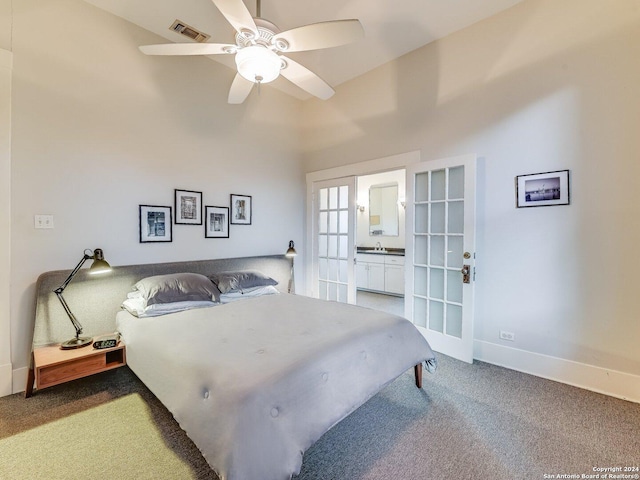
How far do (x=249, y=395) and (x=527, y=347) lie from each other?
2658 millimetres

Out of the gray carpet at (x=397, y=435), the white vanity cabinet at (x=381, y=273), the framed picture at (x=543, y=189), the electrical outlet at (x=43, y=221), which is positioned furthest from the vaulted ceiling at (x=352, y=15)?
the white vanity cabinet at (x=381, y=273)

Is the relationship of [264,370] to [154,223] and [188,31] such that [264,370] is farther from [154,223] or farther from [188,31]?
[188,31]

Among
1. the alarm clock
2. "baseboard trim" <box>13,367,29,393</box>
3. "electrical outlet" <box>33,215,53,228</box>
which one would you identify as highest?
"electrical outlet" <box>33,215,53,228</box>

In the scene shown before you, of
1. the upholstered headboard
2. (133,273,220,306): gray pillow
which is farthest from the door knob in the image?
the upholstered headboard

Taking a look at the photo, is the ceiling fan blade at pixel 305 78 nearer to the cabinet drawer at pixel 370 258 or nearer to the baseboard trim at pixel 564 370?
the baseboard trim at pixel 564 370

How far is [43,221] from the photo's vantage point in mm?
2381

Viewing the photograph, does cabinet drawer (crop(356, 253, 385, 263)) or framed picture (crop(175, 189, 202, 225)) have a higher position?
framed picture (crop(175, 189, 202, 225))

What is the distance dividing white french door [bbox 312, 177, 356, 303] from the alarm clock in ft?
8.62

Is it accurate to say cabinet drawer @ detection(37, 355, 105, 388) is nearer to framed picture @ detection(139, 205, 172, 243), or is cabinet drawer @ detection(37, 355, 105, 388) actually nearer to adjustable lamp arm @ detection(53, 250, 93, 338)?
adjustable lamp arm @ detection(53, 250, 93, 338)

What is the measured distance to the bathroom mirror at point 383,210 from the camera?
6.20m

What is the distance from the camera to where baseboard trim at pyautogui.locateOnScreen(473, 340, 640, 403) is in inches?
86.7

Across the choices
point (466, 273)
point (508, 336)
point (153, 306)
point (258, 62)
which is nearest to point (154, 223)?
point (153, 306)

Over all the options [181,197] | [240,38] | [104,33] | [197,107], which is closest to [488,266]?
→ [240,38]

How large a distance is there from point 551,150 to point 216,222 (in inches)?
137
